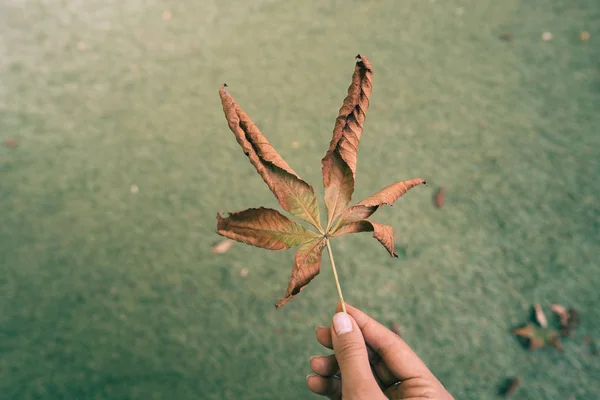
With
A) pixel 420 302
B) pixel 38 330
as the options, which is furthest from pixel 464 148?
pixel 38 330

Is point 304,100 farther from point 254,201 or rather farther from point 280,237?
point 280,237

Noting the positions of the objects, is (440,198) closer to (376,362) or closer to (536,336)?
(536,336)

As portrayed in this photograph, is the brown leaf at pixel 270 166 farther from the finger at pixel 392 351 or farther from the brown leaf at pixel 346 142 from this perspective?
the finger at pixel 392 351

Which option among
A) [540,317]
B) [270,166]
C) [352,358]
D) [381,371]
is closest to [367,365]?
[352,358]

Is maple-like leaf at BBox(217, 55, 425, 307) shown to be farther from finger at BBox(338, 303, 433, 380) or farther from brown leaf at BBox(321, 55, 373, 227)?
finger at BBox(338, 303, 433, 380)

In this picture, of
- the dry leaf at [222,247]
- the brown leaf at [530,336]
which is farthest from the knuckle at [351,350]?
the brown leaf at [530,336]

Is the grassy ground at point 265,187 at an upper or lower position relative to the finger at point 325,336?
upper
